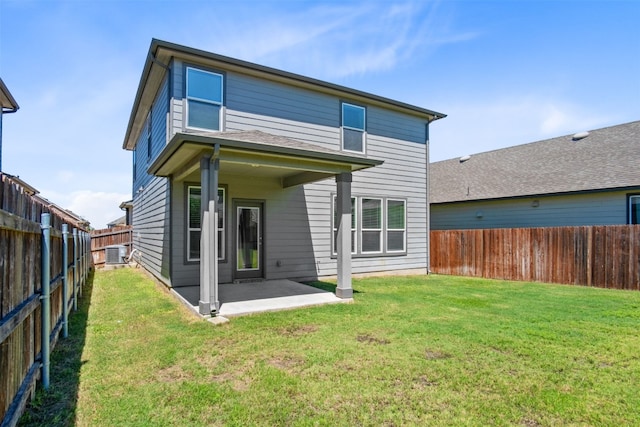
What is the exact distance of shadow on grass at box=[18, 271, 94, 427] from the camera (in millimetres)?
2693

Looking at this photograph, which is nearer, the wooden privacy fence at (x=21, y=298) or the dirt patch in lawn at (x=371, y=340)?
the wooden privacy fence at (x=21, y=298)

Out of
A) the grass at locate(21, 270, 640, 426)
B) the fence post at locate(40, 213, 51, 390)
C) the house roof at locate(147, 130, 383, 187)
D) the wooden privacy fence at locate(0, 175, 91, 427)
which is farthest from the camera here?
the house roof at locate(147, 130, 383, 187)

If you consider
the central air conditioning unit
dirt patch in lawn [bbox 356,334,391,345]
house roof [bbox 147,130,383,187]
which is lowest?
dirt patch in lawn [bbox 356,334,391,345]

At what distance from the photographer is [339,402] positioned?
298cm

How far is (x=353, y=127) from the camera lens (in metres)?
10.3

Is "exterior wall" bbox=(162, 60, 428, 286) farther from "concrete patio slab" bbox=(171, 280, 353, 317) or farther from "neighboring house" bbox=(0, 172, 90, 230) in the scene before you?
Result: "neighboring house" bbox=(0, 172, 90, 230)

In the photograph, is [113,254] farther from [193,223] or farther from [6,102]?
[193,223]

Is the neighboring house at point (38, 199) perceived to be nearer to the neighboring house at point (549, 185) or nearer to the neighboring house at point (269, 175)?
the neighboring house at point (269, 175)

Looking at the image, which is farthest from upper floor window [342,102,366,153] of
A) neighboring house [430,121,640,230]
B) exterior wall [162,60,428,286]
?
neighboring house [430,121,640,230]

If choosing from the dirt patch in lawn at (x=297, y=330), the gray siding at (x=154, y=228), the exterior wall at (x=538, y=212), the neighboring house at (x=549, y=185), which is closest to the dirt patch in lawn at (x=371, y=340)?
the dirt patch in lawn at (x=297, y=330)

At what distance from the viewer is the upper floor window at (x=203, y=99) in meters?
7.76

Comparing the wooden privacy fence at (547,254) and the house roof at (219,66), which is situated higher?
the house roof at (219,66)

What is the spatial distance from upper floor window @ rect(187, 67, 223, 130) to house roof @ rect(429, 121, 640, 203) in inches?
418

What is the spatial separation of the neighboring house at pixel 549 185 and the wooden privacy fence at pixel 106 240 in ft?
42.8
